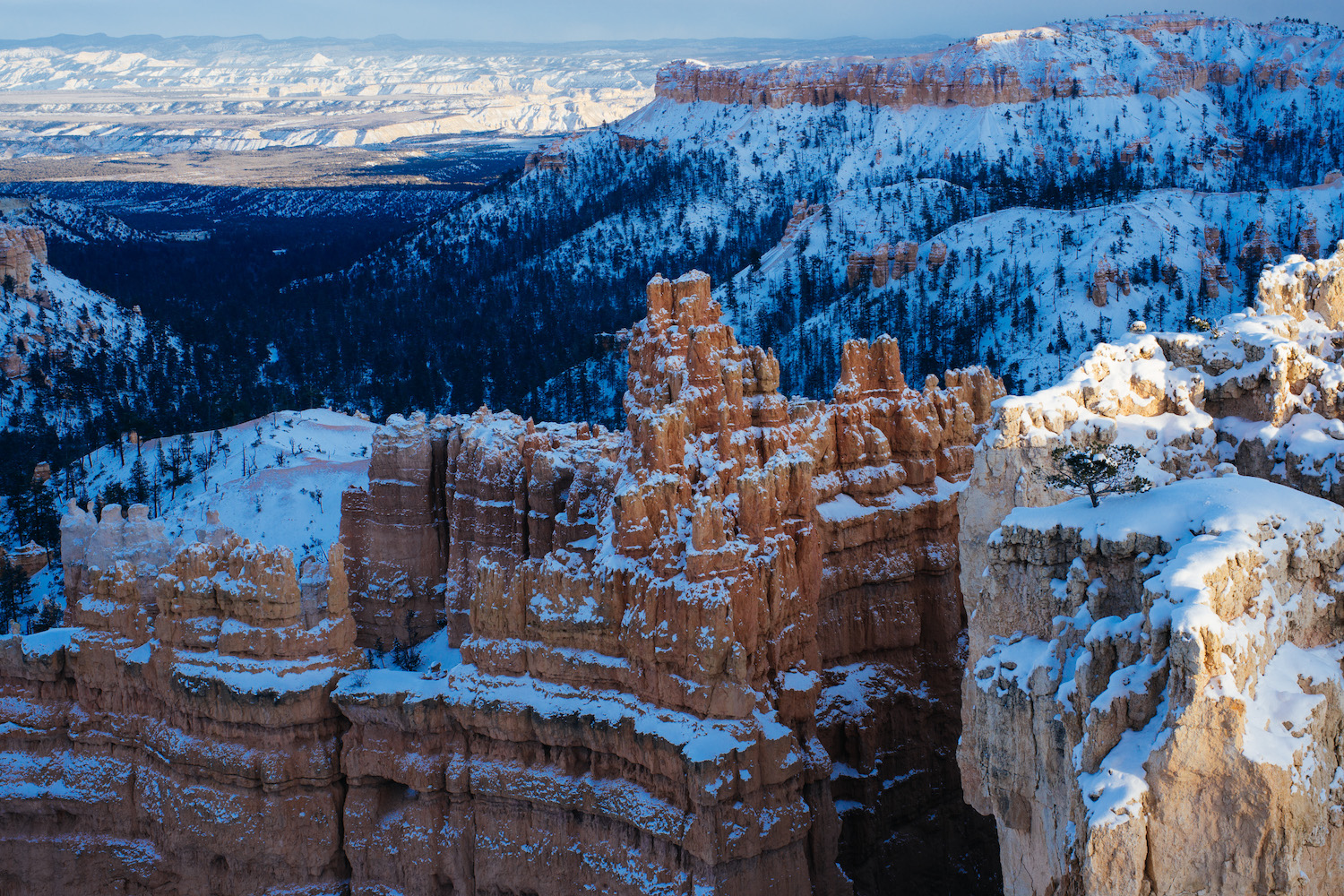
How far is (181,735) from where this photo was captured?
1255 inches

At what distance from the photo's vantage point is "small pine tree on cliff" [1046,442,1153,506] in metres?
19.1

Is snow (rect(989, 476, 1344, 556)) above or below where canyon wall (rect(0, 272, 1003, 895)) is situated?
above

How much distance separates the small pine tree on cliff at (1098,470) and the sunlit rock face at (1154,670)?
2.01 feet

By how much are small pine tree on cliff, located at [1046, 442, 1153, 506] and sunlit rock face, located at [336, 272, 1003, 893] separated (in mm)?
9057

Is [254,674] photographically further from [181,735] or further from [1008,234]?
[1008,234]

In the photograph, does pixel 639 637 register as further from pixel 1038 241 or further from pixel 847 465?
pixel 1038 241

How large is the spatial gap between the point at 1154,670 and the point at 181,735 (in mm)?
24773

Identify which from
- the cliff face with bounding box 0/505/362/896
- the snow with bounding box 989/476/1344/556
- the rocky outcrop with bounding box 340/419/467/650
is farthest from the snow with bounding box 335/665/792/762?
the snow with bounding box 989/476/1344/556

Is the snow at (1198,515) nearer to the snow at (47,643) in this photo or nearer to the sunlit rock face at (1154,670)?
the sunlit rock face at (1154,670)

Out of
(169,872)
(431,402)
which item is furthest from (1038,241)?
(169,872)

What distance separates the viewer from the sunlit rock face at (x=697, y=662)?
27281 millimetres

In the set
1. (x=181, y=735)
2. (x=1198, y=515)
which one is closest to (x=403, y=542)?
(x=181, y=735)

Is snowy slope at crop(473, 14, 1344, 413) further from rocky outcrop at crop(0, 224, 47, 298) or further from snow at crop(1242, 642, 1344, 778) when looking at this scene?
snow at crop(1242, 642, 1344, 778)

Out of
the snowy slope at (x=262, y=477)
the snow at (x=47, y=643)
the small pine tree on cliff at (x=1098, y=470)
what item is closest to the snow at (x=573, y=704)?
the snow at (x=47, y=643)
